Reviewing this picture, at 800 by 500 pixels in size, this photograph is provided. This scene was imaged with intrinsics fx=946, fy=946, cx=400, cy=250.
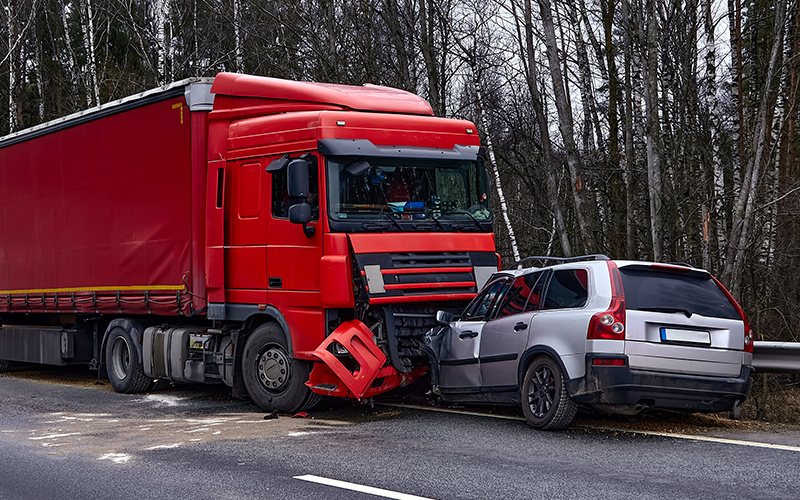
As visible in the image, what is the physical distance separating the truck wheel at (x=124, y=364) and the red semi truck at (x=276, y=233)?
24 millimetres

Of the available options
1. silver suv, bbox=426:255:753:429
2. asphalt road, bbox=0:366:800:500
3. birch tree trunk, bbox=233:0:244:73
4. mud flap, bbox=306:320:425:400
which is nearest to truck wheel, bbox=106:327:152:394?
asphalt road, bbox=0:366:800:500

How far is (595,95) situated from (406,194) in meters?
14.5

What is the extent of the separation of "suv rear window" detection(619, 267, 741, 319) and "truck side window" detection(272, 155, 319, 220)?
3.44 metres

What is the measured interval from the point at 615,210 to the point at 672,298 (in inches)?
548

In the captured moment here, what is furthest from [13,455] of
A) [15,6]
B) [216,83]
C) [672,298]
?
[15,6]

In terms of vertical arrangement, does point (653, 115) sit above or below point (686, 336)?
above

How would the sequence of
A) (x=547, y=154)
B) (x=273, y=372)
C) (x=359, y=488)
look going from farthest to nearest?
(x=547, y=154) → (x=273, y=372) → (x=359, y=488)

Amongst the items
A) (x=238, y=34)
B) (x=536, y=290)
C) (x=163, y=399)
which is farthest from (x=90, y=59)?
(x=536, y=290)

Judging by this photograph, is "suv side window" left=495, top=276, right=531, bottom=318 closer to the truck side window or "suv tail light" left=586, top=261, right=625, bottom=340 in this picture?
"suv tail light" left=586, top=261, right=625, bottom=340

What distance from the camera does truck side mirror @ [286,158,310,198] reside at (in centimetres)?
1002

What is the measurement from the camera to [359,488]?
6.49 meters

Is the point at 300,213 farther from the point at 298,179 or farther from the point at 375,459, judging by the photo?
the point at 375,459

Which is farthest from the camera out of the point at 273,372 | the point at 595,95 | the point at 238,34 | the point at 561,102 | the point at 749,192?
the point at 238,34

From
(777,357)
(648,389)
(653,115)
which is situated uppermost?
(653,115)
